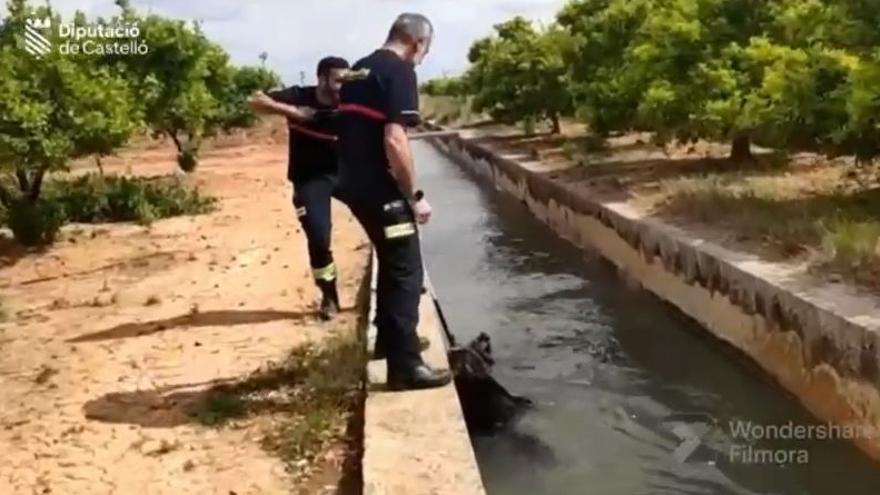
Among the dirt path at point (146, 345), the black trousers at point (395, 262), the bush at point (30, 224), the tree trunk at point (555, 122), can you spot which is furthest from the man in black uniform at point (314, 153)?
the tree trunk at point (555, 122)

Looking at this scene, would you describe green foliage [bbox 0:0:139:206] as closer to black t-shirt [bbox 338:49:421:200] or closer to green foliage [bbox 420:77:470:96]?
black t-shirt [bbox 338:49:421:200]

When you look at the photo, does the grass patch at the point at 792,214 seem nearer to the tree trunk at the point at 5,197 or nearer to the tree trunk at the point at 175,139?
the tree trunk at the point at 5,197

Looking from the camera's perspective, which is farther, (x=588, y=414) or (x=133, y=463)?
(x=588, y=414)

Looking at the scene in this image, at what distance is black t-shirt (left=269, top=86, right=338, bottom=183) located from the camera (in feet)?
23.7

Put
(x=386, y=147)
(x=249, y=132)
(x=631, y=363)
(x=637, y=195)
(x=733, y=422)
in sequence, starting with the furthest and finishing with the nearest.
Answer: (x=249, y=132), (x=637, y=195), (x=631, y=363), (x=733, y=422), (x=386, y=147)

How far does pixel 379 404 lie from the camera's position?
5203mm

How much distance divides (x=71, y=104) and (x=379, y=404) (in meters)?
8.85

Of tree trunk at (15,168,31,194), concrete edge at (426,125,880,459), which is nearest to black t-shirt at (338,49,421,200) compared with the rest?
concrete edge at (426,125,880,459)

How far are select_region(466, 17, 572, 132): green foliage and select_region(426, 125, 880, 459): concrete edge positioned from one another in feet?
40.7

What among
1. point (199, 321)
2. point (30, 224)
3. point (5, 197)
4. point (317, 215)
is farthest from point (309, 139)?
point (5, 197)

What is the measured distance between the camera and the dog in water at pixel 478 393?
278 inches

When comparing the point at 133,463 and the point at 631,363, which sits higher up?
the point at 133,463

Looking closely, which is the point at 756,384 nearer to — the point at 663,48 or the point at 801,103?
the point at 801,103

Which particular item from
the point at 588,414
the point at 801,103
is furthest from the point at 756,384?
the point at 801,103
